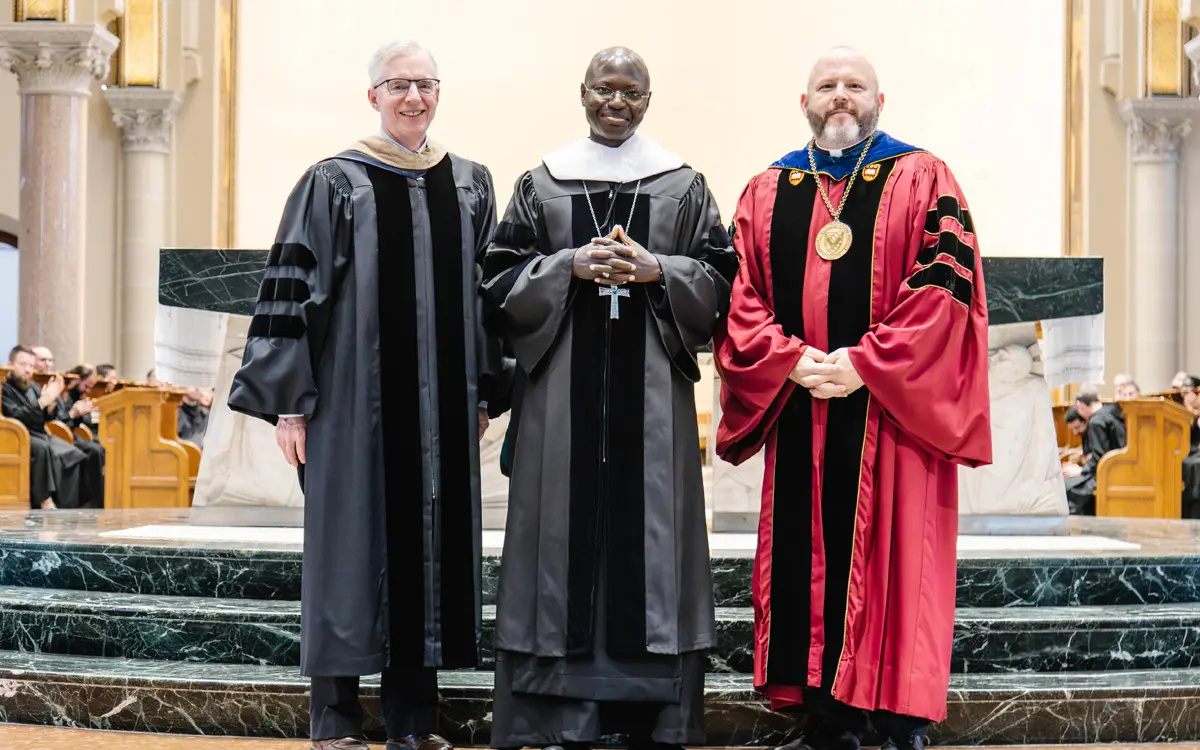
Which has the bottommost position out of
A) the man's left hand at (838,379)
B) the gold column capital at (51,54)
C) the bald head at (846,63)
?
the man's left hand at (838,379)

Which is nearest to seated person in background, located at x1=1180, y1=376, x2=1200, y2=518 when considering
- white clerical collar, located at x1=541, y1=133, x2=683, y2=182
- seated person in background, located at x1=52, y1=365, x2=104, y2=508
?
white clerical collar, located at x1=541, y1=133, x2=683, y2=182

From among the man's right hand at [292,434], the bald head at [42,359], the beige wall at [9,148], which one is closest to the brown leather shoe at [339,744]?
the man's right hand at [292,434]

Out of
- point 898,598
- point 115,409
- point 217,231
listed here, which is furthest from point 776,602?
point 217,231

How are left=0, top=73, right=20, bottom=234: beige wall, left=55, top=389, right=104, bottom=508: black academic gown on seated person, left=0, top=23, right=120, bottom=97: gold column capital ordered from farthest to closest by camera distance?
left=0, top=73, right=20, bottom=234: beige wall → left=0, top=23, right=120, bottom=97: gold column capital → left=55, top=389, right=104, bottom=508: black academic gown on seated person

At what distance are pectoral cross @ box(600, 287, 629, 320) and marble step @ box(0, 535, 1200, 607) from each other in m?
1.27

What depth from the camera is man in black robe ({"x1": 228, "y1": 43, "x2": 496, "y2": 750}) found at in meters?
3.33

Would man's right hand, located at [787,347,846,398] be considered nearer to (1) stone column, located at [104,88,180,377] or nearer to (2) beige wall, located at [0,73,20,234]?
(1) stone column, located at [104,88,180,377]

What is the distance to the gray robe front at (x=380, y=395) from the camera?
10.9 feet

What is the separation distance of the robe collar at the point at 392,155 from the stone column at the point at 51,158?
366 inches

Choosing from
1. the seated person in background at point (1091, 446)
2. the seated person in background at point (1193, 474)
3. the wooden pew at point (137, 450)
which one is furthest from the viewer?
the seated person in background at point (1091, 446)

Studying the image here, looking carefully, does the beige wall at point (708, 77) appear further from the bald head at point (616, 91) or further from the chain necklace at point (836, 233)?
the bald head at point (616, 91)

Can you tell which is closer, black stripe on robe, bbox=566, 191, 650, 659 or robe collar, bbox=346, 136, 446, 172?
black stripe on robe, bbox=566, 191, 650, 659

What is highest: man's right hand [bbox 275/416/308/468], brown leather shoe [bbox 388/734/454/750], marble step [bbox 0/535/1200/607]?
man's right hand [bbox 275/416/308/468]

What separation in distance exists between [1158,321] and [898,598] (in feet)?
38.1
